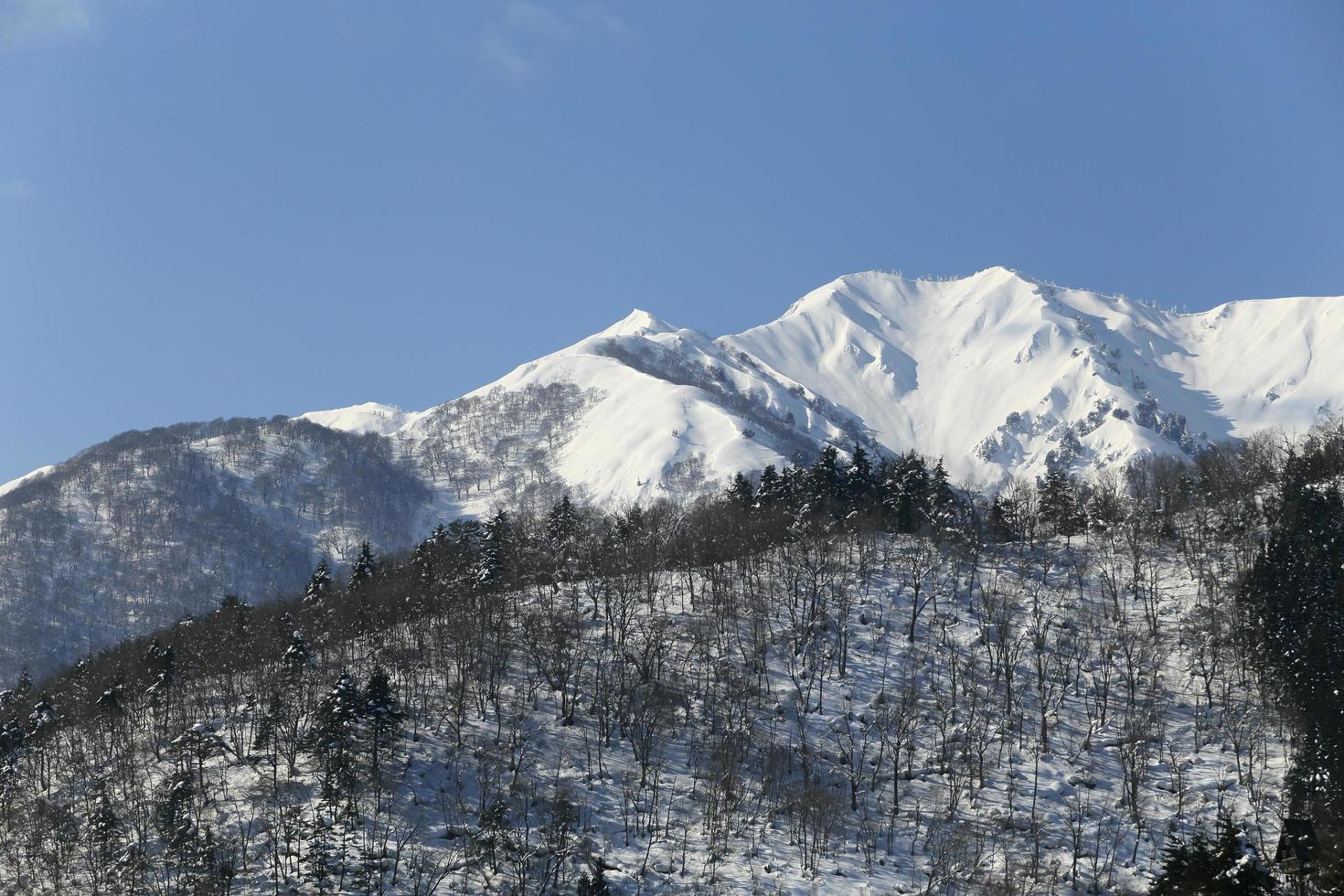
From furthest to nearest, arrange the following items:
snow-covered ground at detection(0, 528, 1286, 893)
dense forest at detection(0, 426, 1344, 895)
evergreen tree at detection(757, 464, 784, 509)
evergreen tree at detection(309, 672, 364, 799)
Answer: evergreen tree at detection(757, 464, 784, 509), evergreen tree at detection(309, 672, 364, 799), snow-covered ground at detection(0, 528, 1286, 893), dense forest at detection(0, 426, 1344, 895)

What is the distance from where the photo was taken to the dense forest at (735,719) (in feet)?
181

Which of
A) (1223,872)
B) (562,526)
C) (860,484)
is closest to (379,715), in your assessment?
(562,526)

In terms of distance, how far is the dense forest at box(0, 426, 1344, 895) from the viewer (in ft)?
181

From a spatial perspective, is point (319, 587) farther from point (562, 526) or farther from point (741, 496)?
point (741, 496)

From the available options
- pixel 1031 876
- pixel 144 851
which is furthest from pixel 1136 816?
pixel 144 851

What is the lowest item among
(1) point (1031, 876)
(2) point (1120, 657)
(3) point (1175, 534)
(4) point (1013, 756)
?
(1) point (1031, 876)

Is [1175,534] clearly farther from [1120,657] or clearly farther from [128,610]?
[128,610]

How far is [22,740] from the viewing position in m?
67.3

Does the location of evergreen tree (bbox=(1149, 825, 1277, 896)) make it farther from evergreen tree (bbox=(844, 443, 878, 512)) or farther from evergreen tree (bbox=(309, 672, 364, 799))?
evergreen tree (bbox=(844, 443, 878, 512))

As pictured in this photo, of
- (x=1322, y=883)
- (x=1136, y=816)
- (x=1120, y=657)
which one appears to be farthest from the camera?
(x=1120, y=657)

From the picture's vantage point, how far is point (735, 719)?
67.9 metres

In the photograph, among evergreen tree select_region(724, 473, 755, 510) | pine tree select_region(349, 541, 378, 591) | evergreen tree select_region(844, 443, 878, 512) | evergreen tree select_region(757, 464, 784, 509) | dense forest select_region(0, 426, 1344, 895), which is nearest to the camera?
dense forest select_region(0, 426, 1344, 895)

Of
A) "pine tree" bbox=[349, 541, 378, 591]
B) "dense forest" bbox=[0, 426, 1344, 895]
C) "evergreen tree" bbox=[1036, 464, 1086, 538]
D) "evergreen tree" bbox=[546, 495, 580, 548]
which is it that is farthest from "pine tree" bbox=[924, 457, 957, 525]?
"pine tree" bbox=[349, 541, 378, 591]

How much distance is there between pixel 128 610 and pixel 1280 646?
180095 mm
